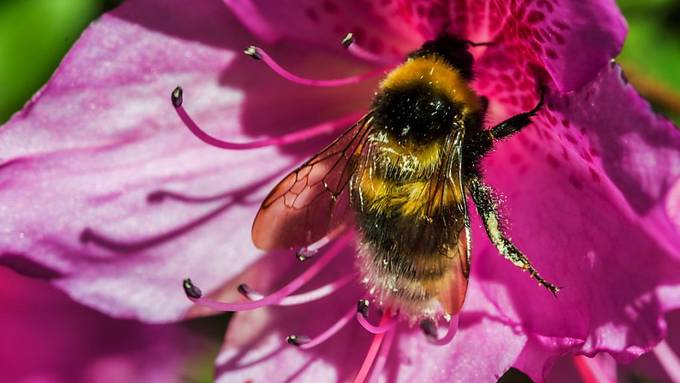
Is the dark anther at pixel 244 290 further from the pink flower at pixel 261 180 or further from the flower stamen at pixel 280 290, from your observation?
the pink flower at pixel 261 180

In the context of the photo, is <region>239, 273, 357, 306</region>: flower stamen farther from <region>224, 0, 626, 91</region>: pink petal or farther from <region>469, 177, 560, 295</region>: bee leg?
<region>224, 0, 626, 91</region>: pink petal

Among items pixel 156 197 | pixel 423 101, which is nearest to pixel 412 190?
pixel 423 101

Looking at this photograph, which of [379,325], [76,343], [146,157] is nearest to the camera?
[379,325]

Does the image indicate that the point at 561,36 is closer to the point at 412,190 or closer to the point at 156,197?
the point at 412,190

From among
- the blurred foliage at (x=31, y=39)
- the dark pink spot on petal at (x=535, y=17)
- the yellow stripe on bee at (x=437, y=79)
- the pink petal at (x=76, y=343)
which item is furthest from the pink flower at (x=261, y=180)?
the blurred foliage at (x=31, y=39)

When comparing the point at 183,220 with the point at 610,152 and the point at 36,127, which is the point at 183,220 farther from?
the point at 610,152

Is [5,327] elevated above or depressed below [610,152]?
below

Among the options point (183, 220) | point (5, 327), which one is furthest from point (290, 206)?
point (5, 327)
